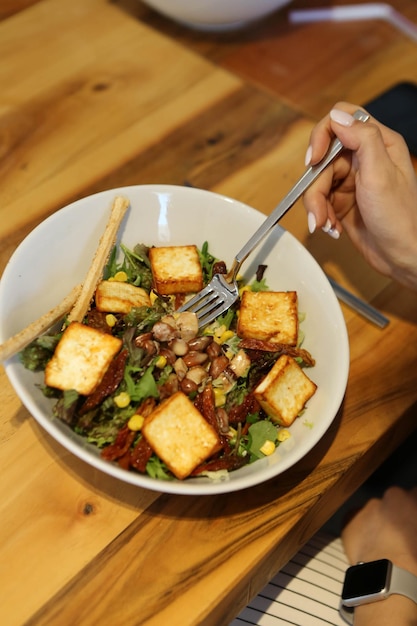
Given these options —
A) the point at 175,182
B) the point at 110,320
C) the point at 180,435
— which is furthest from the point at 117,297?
the point at 175,182

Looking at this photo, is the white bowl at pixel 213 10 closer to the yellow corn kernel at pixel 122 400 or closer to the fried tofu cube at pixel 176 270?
the fried tofu cube at pixel 176 270

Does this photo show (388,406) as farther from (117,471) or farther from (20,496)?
(20,496)

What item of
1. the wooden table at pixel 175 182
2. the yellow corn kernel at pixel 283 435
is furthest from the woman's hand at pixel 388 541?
the yellow corn kernel at pixel 283 435

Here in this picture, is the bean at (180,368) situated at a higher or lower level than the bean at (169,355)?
lower

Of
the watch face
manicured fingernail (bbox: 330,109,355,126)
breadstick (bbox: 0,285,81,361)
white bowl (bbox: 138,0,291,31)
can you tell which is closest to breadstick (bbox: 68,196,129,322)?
breadstick (bbox: 0,285,81,361)

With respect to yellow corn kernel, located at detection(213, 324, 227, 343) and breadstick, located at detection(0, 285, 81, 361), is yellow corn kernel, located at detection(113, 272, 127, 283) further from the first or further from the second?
yellow corn kernel, located at detection(213, 324, 227, 343)

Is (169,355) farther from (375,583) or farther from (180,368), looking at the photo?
(375,583)
